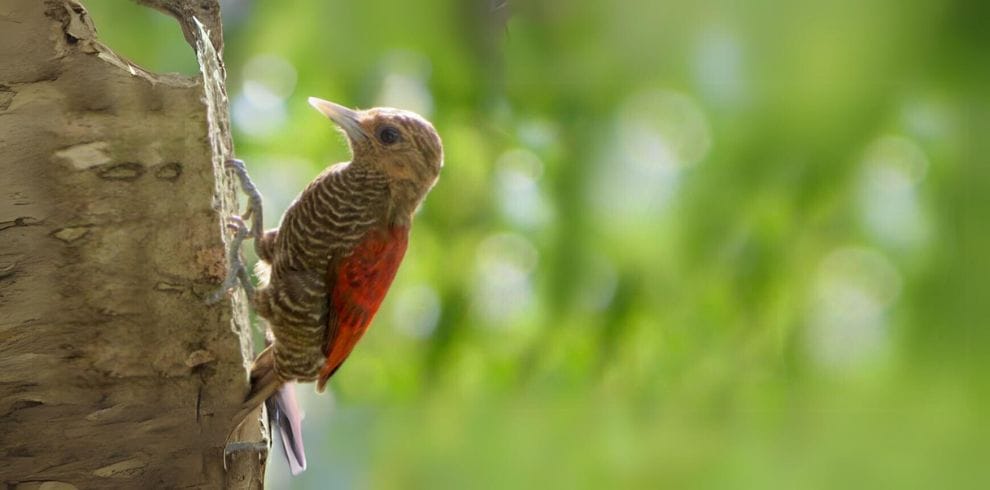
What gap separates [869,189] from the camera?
9.88 feet

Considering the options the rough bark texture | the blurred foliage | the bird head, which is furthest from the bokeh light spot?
the rough bark texture

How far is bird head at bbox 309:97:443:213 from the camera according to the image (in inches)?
81.9

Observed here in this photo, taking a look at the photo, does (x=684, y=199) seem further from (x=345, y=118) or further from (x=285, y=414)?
(x=285, y=414)

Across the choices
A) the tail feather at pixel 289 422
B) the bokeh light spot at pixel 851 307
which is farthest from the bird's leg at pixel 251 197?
the bokeh light spot at pixel 851 307

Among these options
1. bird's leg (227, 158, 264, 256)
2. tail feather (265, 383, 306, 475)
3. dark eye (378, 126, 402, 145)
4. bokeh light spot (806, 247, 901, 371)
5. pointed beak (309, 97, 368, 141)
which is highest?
bokeh light spot (806, 247, 901, 371)

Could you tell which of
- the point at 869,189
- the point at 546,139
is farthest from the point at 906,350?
the point at 546,139

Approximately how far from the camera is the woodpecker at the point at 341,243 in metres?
2.04

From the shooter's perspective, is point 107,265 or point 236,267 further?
point 236,267

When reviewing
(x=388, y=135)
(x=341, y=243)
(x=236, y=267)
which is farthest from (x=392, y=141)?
(x=236, y=267)

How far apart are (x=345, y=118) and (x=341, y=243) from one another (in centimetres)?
28

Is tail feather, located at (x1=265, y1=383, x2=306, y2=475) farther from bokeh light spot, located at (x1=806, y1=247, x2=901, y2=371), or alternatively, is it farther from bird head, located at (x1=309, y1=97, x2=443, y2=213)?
bokeh light spot, located at (x1=806, y1=247, x2=901, y2=371)

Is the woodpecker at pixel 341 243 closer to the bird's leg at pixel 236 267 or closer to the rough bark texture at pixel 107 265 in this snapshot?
the bird's leg at pixel 236 267

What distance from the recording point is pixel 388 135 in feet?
6.87

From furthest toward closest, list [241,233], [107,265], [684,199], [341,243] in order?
[684,199] → [341,243] → [241,233] → [107,265]
